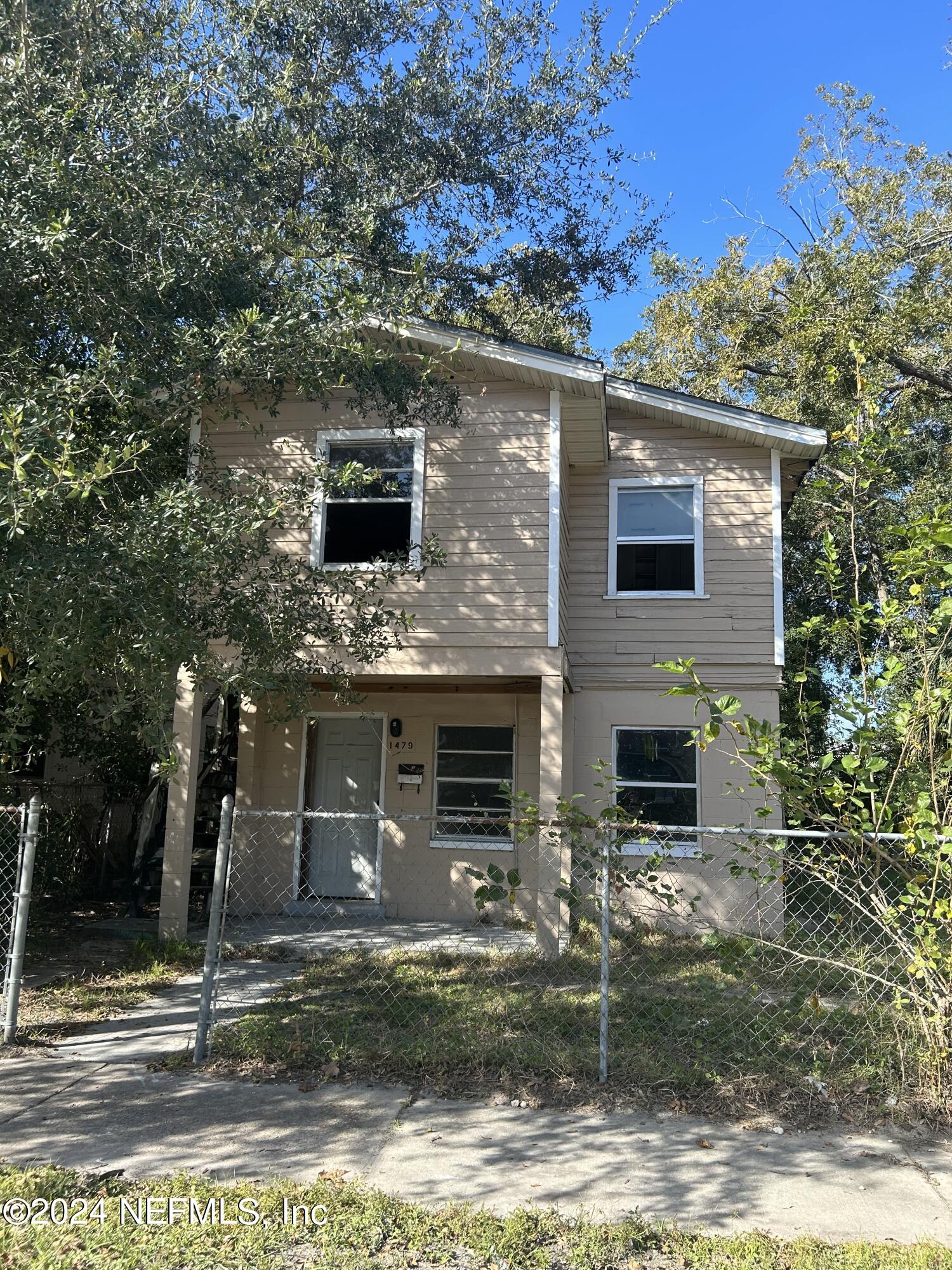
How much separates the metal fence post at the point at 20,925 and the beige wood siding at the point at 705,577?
21.4ft

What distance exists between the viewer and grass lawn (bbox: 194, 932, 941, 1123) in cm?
513

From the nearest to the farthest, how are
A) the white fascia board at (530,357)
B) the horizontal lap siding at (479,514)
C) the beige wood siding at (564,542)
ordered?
the white fascia board at (530,357), the horizontal lap siding at (479,514), the beige wood siding at (564,542)

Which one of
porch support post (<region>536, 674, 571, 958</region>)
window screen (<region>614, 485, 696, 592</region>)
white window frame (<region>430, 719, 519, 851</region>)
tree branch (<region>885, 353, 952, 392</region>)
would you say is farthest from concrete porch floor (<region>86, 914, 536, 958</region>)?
tree branch (<region>885, 353, 952, 392</region>)

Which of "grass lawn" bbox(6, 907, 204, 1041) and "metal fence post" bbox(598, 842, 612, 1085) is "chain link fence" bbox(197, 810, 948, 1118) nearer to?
"metal fence post" bbox(598, 842, 612, 1085)

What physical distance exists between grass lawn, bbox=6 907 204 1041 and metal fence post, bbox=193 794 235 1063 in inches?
50.9

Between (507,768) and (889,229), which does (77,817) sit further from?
(889,229)

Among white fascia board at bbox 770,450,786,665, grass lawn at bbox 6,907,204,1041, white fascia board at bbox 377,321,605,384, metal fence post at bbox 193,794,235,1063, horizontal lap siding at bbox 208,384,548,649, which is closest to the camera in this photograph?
metal fence post at bbox 193,794,235,1063

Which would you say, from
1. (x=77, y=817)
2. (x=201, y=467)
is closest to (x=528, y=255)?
(x=201, y=467)

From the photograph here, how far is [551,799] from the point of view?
8898 millimetres

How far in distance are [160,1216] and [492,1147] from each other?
1.57 meters

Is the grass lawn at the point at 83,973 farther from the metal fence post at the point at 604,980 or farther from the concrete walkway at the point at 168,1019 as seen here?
the metal fence post at the point at 604,980

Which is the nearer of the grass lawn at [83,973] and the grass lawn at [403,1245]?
the grass lawn at [403,1245]

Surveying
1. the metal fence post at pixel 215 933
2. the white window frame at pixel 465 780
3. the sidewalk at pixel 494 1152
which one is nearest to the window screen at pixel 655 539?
the white window frame at pixel 465 780

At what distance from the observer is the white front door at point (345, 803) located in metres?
11.0
